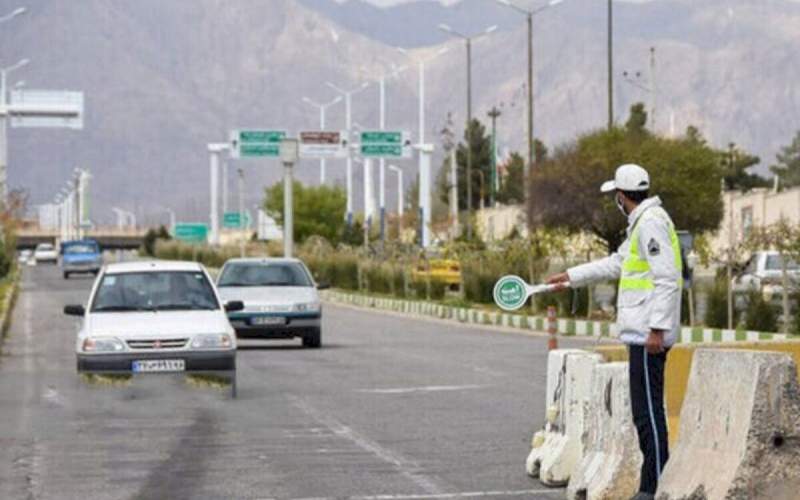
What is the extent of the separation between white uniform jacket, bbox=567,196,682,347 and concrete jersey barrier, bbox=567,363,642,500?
97 centimetres

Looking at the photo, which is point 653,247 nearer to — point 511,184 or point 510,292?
point 510,292

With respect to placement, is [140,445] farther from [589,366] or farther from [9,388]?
[9,388]

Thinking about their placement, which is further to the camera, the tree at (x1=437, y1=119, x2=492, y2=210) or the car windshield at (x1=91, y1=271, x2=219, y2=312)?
the tree at (x1=437, y1=119, x2=492, y2=210)

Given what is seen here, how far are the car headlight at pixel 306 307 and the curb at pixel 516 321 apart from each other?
458 centimetres

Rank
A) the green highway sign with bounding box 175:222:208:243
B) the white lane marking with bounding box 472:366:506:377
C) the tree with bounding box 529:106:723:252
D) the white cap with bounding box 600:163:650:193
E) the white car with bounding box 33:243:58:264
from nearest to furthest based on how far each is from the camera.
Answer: the white cap with bounding box 600:163:650:193, the white lane marking with bounding box 472:366:506:377, the tree with bounding box 529:106:723:252, the white car with bounding box 33:243:58:264, the green highway sign with bounding box 175:222:208:243

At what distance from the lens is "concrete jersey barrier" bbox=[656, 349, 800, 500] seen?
11453 mm

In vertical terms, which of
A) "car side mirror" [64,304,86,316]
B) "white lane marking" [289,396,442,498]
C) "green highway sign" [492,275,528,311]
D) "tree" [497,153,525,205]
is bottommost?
"white lane marking" [289,396,442,498]

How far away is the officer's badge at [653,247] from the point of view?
479 inches

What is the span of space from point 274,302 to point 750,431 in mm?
24031

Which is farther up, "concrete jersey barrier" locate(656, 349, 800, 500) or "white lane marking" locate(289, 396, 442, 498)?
"concrete jersey barrier" locate(656, 349, 800, 500)

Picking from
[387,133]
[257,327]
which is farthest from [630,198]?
[387,133]

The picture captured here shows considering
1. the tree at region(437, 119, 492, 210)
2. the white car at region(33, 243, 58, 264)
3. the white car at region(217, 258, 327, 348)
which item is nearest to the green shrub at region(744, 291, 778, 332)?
the white car at region(217, 258, 327, 348)

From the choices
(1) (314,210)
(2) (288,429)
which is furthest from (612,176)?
(1) (314,210)

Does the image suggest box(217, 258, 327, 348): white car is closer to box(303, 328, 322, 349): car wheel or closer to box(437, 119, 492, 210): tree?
box(303, 328, 322, 349): car wheel
